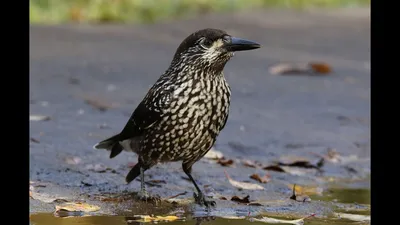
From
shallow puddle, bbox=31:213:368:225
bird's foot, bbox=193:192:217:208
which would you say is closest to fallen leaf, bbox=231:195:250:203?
bird's foot, bbox=193:192:217:208

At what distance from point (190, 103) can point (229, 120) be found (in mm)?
3001

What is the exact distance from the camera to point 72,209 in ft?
19.4

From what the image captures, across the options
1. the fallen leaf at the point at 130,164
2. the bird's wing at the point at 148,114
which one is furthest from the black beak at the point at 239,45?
the fallen leaf at the point at 130,164

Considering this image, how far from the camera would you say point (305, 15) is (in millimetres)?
15719

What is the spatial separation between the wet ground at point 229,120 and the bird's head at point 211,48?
0.98 m

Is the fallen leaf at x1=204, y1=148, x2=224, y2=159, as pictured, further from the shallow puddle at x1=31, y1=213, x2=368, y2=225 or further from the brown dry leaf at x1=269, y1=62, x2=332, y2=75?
the brown dry leaf at x1=269, y1=62, x2=332, y2=75

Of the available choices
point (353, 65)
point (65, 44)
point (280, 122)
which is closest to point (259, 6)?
point (353, 65)

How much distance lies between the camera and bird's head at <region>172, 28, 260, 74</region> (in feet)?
20.3

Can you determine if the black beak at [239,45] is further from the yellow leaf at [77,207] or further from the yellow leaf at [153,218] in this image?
the yellow leaf at [77,207]

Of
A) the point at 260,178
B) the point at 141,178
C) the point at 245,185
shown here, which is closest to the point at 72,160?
the point at 141,178

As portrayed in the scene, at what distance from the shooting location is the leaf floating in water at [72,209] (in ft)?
19.2

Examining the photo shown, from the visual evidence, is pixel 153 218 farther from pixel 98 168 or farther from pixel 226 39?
pixel 98 168
